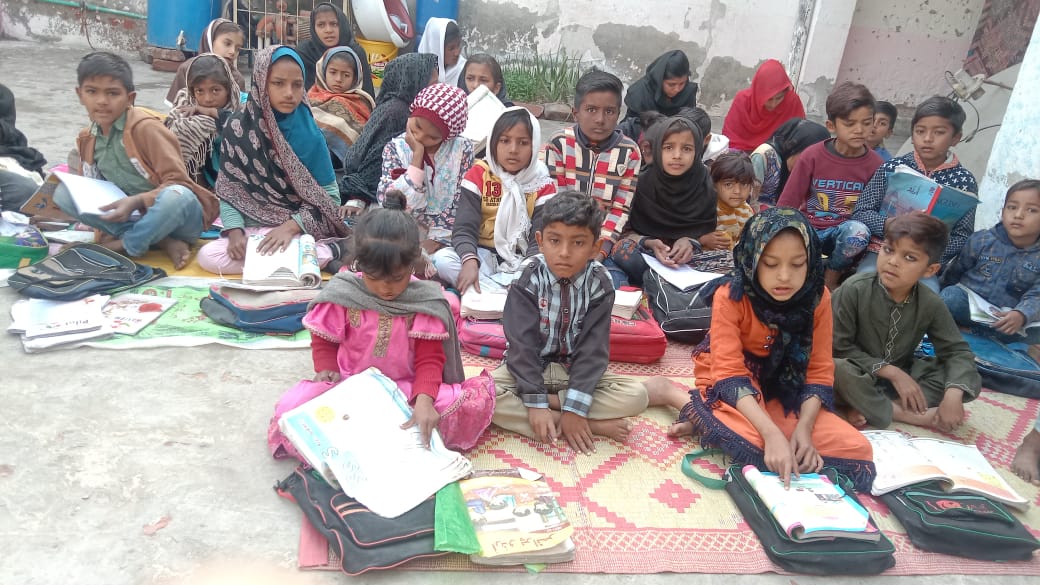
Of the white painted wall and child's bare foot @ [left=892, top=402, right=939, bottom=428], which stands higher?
the white painted wall

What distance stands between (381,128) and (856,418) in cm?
301

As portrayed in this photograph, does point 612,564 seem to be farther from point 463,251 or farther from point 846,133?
point 846,133

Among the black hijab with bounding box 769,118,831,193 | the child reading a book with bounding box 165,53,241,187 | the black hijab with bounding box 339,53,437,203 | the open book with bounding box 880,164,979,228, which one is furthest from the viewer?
the black hijab with bounding box 769,118,831,193

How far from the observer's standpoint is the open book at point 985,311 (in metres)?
3.41

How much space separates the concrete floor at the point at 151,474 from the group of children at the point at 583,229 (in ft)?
1.10

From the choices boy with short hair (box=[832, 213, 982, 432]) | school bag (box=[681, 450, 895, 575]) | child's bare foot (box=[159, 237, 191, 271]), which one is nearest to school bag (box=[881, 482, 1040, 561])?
school bag (box=[681, 450, 895, 575])

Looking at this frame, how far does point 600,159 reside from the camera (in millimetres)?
3887

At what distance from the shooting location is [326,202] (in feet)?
12.6

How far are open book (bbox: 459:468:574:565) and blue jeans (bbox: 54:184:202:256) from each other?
230 cm

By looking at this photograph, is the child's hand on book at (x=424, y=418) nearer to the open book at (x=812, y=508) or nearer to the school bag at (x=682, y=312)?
the open book at (x=812, y=508)

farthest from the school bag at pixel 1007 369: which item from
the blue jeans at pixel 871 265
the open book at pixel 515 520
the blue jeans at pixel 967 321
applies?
the open book at pixel 515 520

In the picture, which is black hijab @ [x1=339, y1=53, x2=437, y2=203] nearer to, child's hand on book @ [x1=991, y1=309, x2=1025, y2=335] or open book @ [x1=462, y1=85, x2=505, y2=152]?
open book @ [x1=462, y1=85, x2=505, y2=152]

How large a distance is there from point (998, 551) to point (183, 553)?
2.32 metres

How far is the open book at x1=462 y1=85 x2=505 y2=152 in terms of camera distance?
4477 mm
